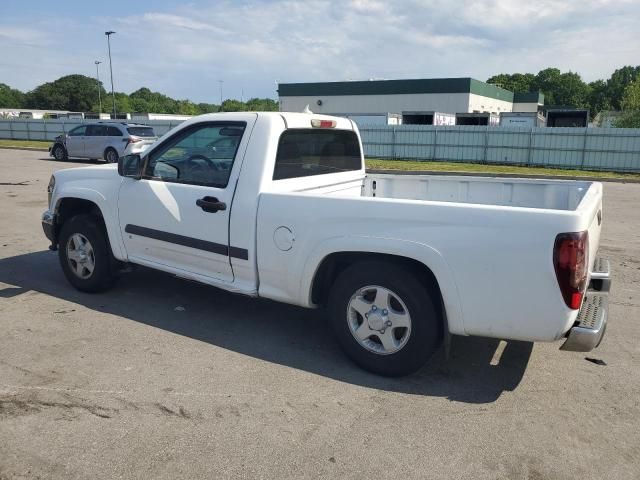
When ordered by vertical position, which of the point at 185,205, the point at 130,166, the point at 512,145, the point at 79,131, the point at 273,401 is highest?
the point at 79,131

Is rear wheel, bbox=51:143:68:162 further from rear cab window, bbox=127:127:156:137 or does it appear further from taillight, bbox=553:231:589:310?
taillight, bbox=553:231:589:310

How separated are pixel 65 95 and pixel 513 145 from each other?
115 meters

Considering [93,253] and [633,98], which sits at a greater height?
[633,98]

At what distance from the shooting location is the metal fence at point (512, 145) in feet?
72.0

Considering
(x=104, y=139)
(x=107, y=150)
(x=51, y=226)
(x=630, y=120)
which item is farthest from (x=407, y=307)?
(x=630, y=120)

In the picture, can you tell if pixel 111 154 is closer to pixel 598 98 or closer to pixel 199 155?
pixel 199 155

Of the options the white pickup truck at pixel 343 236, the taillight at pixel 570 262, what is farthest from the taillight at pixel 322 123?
the taillight at pixel 570 262

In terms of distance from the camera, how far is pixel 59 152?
23250 millimetres

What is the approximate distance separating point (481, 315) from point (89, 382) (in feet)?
8.64

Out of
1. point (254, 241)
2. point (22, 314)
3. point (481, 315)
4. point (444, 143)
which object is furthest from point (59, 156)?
point (481, 315)

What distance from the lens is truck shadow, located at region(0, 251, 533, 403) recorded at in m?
3.84

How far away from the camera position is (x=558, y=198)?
4.87 meters

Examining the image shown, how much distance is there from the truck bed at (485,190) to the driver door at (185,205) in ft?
5.79

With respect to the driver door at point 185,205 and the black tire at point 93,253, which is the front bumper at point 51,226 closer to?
the black tire at point 93,253
